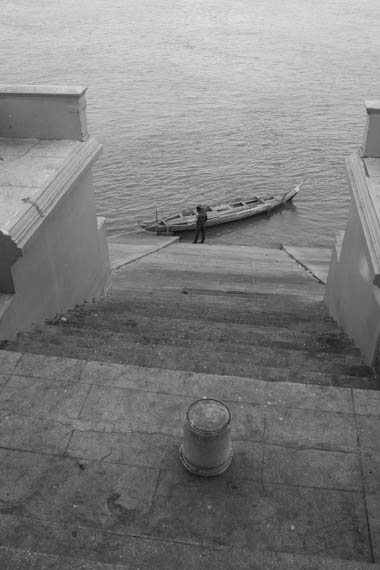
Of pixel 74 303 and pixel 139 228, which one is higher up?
pixel 74 303

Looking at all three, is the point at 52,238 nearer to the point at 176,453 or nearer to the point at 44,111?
the point at 44,111

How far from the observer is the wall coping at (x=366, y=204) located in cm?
617

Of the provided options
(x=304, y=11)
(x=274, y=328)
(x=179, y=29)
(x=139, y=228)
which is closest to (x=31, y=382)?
(x=274, y=328)

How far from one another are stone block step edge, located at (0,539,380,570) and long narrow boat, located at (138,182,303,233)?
1916 cm

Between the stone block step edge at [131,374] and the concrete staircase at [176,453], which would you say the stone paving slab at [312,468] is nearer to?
the concrete staircase at [176,453]

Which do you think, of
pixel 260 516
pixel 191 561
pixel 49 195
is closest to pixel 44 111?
pixel 49 195

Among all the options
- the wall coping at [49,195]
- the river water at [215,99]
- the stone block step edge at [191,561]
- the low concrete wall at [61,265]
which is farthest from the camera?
the river water at [215,99]

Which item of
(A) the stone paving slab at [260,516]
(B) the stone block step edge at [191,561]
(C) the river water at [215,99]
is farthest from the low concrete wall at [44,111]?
(C) the river water at [215,99]

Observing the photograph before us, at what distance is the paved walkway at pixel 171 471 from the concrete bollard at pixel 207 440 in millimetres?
121

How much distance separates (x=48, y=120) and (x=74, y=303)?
9.71ft

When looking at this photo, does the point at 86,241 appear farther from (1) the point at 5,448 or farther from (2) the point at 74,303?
(1) the point at 5,448

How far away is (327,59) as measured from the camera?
47594 mm

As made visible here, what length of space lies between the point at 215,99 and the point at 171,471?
36465mm

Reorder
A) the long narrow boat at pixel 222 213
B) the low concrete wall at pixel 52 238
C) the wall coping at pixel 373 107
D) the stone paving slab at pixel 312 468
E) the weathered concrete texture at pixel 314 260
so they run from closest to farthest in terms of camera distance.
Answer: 1. the stone paving slab at pixel 312 468
2. the low concrete wall at pixel 52 238
3. the wall coping at pixel 373 107
4. the weathered concrete texture at pixel 314 260
5. the long narrow boat at pixel 222 213
